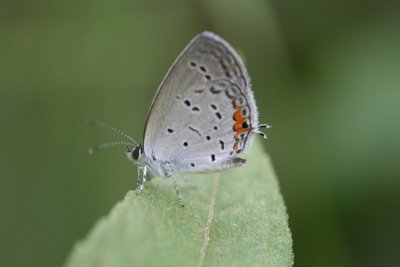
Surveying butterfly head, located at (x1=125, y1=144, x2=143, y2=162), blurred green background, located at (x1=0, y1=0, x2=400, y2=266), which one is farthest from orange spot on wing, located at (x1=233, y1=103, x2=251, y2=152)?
blurred green background, located at (x1=0, y1=0, x2=400, y2=266)

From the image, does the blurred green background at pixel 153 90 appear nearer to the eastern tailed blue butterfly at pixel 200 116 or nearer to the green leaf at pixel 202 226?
the eastern tailed blue butterfly at pixel 200 116

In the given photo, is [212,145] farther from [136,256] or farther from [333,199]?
[136,256]

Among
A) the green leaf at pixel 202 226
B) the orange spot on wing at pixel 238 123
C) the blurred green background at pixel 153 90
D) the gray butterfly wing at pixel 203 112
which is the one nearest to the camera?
the green leaf at pixel 202 226

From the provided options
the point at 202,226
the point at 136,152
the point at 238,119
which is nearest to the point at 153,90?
the point at 136,152

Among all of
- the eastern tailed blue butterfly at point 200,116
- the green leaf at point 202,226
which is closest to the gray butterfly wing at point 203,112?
the eastern tailed blue butterfly at point 200,116

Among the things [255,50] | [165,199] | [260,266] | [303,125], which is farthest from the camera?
[255,50]

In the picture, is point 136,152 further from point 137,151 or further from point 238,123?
point 238,123

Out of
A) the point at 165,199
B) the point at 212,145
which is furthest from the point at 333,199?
the point at 165,199
